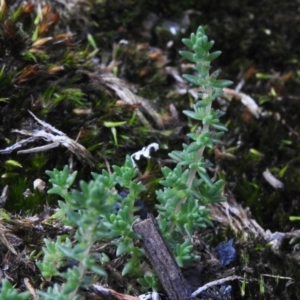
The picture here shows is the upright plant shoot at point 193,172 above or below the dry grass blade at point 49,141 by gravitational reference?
above

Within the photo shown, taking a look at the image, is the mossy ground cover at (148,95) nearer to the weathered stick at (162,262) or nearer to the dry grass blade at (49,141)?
the dry grass blade at (49,141)

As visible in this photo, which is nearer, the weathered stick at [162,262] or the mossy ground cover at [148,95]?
the weathered stick at [162,262]

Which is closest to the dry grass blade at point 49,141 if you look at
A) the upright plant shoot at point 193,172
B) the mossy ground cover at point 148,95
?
the mossy ground cover at point 148,95

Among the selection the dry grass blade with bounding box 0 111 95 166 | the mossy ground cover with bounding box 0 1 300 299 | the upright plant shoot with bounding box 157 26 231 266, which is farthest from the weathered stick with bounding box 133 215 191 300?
the dry grass blade with bounding box 0 111 95 166

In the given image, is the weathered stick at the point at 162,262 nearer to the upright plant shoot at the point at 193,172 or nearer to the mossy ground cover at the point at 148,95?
the upright plant shoot at the point at 193,172

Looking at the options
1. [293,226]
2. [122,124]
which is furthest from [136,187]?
[293,226]

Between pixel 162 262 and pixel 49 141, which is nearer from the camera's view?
pixel 162 262

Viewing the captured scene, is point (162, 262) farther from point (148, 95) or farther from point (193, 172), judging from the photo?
point (148, 95)

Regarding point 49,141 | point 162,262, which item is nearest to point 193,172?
point 162,262

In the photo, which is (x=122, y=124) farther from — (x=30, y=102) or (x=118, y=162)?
(x=30, y=102)
